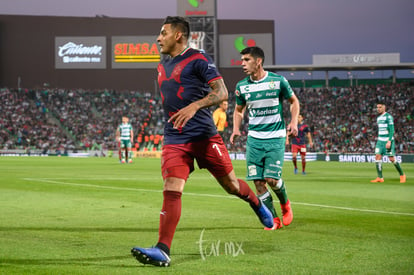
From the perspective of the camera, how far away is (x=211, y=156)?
21.0ft

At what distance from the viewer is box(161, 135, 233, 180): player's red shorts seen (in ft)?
20.2

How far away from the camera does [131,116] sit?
215 feet

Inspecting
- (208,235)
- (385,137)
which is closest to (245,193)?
(208,235)

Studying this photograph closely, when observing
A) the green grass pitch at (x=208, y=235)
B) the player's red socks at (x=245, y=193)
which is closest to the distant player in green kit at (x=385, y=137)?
the green grass pitch at (x=208, y=235)

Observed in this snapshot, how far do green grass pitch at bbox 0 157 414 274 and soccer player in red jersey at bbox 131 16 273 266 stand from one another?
818 mm

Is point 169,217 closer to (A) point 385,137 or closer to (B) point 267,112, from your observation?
(B) point 267,112

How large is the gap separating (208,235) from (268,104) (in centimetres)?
234

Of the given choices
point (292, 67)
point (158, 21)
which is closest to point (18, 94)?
point (158, 21)

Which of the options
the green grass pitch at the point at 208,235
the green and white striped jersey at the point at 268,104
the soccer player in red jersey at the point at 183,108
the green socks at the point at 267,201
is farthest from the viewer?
the green and white striped jersey at the point at 268,104

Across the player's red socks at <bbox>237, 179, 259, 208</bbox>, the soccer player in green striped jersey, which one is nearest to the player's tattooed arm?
the player's red socks at <bbox>237, 179, 259, 208</bbox>

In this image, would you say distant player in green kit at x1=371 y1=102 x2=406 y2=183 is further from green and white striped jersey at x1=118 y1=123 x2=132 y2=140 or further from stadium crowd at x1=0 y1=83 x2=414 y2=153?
stadium crowd at x1=0 y1=83 x2=414 y2=153

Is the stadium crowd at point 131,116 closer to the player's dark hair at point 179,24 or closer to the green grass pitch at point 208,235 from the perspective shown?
the green grass pitch at point 208,235

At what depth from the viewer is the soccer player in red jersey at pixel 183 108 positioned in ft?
19.8

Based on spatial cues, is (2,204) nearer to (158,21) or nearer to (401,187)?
(401,187)
